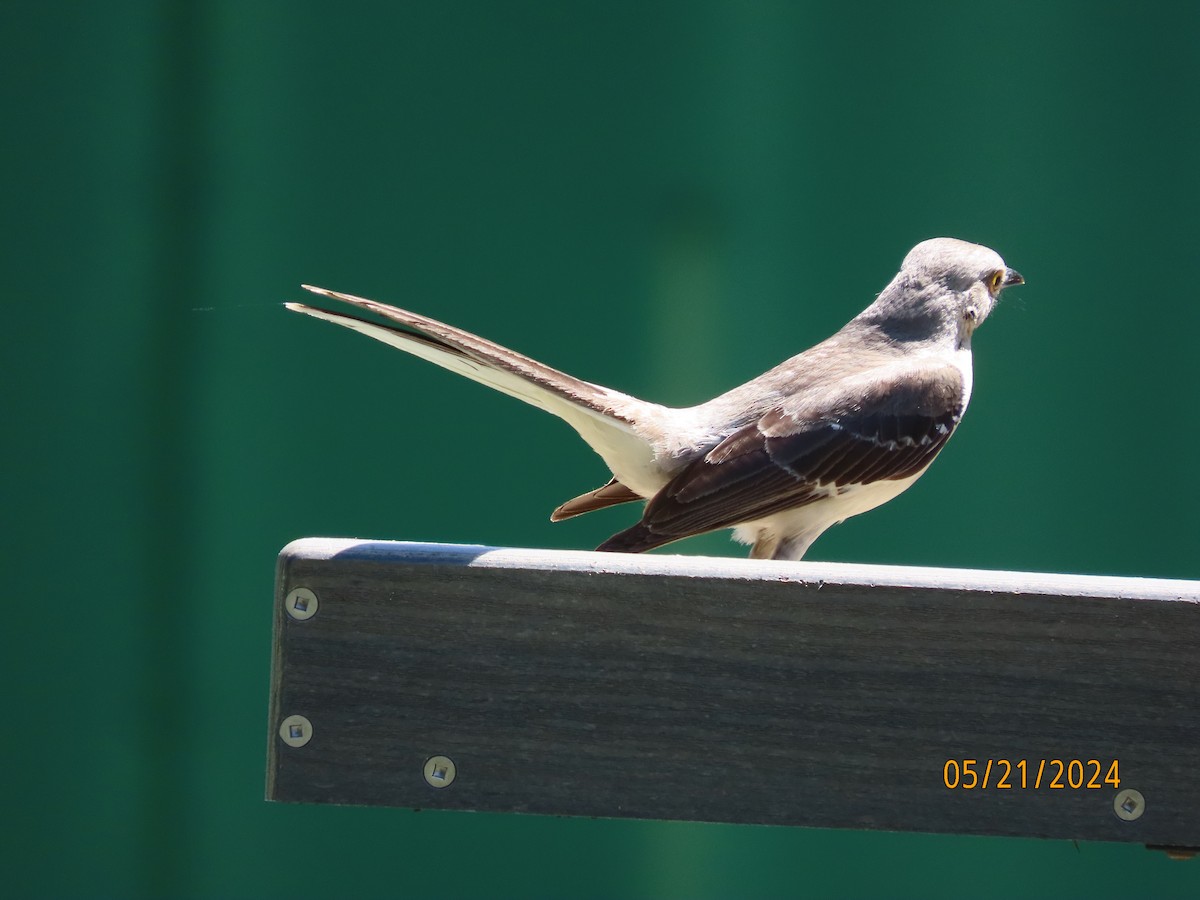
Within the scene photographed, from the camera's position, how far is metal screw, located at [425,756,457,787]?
3.98ft

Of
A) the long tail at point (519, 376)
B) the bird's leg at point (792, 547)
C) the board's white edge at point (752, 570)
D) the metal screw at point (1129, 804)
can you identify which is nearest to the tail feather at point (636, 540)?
the long tail at point (519, 376)

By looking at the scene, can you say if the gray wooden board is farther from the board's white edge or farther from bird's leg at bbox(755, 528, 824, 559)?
bird's leg at bbox(755, 528, 824, 559)

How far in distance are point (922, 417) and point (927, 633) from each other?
1137 millimetres

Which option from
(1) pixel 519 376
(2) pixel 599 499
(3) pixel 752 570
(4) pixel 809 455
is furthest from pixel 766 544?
(3) pixel 752 570

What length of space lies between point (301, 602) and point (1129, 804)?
0.88 m

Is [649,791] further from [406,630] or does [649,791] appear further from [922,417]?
[922,417]

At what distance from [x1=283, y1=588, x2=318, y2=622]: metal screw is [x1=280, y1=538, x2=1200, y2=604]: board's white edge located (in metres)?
0.04

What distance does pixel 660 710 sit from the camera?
4.03 feet

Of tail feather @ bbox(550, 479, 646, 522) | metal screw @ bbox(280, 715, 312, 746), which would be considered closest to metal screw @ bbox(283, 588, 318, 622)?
metal screw @ bbox(280, 715, 312, 746)

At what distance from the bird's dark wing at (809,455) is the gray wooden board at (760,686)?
2.38ft

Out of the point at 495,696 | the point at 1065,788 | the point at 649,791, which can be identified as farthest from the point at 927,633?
the point at 495,696

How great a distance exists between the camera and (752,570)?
1.24 m
